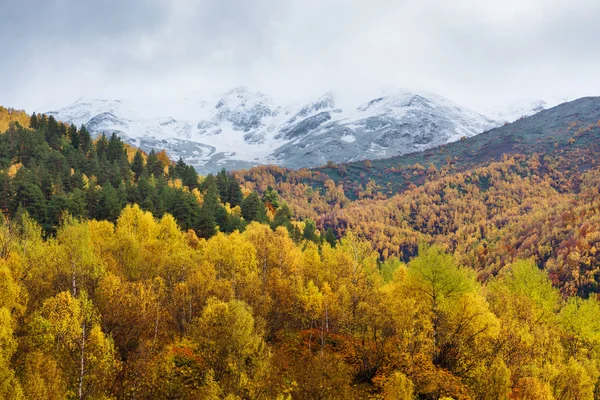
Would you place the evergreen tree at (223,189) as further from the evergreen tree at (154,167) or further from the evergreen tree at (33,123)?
the evergreen tree at (33,123)

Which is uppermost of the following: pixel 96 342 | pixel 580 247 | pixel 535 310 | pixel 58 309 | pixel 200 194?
pixel 200 194

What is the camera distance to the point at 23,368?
32125 millimetres

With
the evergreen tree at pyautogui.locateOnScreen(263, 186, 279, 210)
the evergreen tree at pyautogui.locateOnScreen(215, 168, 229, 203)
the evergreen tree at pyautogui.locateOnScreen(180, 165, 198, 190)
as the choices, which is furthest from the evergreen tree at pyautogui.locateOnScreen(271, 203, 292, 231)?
the evergreen tree at pyautogui.locateOnScreen(180, 165, 198, 190)

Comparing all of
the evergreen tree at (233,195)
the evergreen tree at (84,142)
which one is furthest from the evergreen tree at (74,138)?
the evergreen tree at (233,195)

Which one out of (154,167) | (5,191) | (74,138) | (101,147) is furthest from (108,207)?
(74,138)

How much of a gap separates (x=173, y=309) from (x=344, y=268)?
22.8m

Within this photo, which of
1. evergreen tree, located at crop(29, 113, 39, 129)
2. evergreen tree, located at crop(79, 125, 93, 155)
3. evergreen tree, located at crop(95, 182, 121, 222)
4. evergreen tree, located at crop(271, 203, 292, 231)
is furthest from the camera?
evergreen tree, located at crop(29, 113, 39, 129)

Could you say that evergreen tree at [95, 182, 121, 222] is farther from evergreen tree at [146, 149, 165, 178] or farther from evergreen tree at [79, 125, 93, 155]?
evergreen tree at [79, 125, 93, 155]

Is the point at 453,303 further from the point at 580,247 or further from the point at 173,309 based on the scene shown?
the point at 580,247

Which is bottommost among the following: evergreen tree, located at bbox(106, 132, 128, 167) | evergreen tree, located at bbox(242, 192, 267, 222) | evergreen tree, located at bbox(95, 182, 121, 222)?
evergreen tree, located at bbox(242, 192, 267, 222)

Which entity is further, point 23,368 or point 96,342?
point 23,368

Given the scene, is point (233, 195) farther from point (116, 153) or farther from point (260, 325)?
point (260, 325)

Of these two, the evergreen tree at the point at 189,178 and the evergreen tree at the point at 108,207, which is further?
Answer: the evergreen tree at the point at 189,178

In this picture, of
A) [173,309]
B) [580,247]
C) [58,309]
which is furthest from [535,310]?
[580,247]
